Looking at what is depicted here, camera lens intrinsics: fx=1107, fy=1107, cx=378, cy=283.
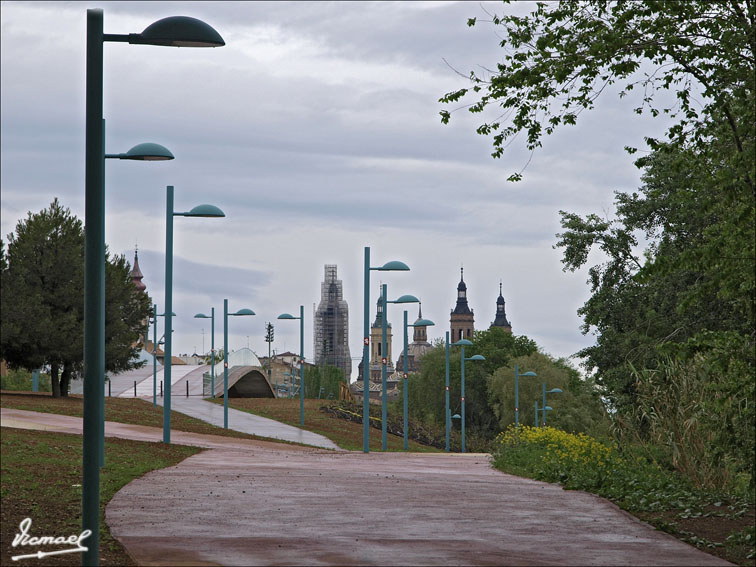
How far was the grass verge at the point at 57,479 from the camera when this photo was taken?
10438mm

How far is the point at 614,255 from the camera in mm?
39438

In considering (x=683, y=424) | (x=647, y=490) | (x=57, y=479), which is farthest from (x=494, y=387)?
(x=57, y=479)

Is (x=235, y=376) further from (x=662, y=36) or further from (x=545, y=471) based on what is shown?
(x=662, y=36)

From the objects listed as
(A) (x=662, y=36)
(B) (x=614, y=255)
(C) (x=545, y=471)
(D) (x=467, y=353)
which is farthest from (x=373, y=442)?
(D) (x=467, y=353)

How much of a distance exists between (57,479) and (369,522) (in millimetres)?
6354

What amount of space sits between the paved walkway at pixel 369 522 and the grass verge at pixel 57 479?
369 mm

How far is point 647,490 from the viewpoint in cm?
1669

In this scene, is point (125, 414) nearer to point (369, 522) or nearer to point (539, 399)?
point (369, 522)

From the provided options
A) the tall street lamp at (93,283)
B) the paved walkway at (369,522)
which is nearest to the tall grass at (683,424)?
the paved walkway at (369,522)

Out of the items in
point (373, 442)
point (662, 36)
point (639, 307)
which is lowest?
point (373, 442)

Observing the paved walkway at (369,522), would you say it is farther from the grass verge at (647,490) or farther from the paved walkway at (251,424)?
the paved walkway at (251,424)

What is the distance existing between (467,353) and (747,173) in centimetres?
9353

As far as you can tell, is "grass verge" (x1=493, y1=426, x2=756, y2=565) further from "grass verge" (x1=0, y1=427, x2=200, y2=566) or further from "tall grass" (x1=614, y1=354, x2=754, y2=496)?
"grass verge" (x1=0, y1=427, x2=200, y2=566)
